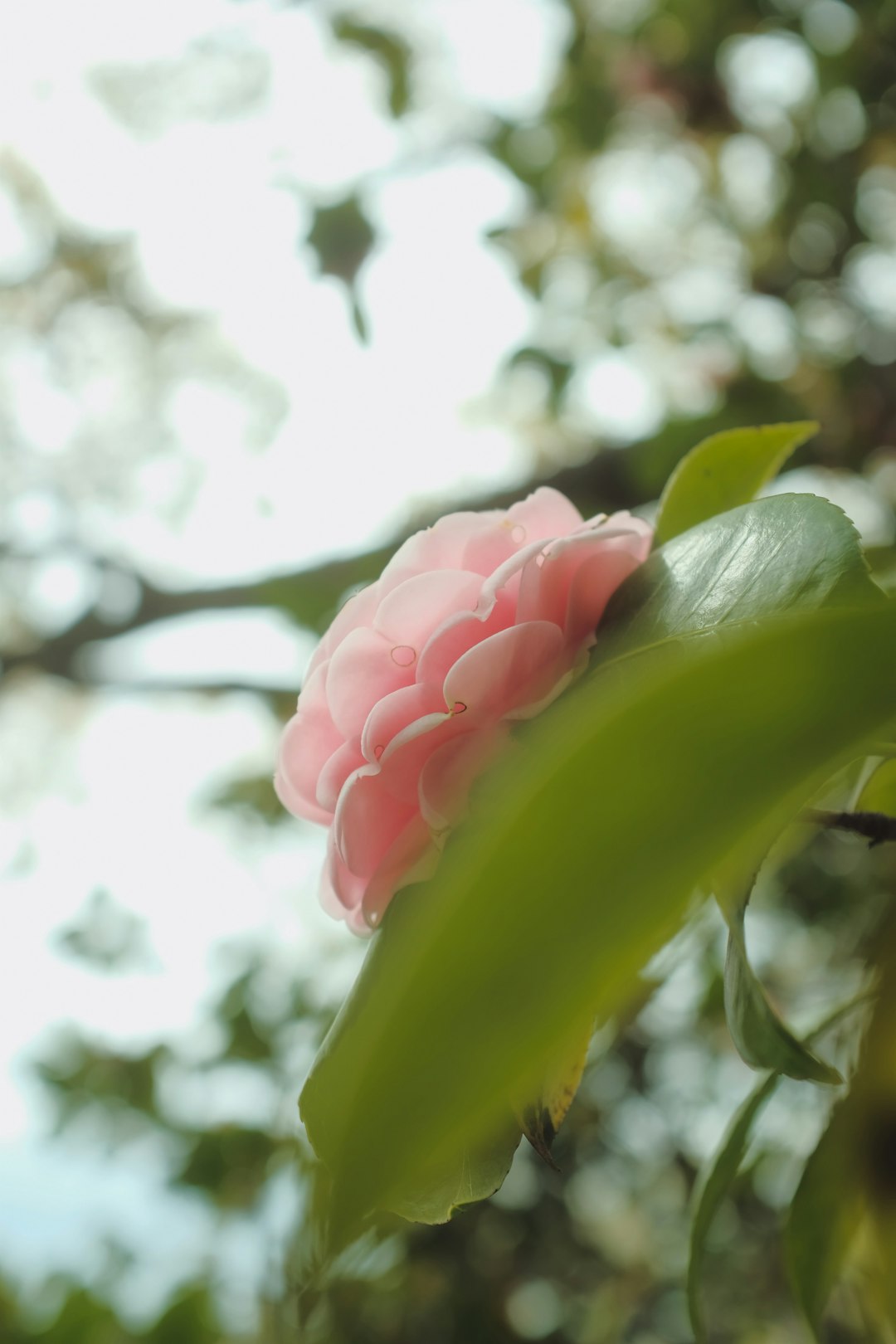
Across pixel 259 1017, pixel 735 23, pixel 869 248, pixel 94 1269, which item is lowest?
pixel 94 1269

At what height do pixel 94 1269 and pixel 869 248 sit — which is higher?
pixel 869 248

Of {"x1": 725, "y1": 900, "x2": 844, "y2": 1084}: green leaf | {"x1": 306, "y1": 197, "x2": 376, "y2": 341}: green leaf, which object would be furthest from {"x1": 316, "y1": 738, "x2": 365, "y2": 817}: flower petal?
{"x1": 306, "y1": 197, "x2": 376, "y2": 341}: green leaf

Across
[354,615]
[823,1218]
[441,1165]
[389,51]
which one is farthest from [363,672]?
[389,51]

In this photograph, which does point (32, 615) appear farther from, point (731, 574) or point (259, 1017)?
point (731, 574)

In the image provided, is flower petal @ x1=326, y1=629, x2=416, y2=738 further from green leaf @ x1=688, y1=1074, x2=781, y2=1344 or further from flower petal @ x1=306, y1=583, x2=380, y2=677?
green leaf @ x1=688, y1=1074, x2=781, y2=1344

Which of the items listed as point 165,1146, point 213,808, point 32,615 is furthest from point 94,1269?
point 32,615

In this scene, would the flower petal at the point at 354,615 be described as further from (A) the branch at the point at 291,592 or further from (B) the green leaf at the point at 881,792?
(A) the branch at the point at 291,592
